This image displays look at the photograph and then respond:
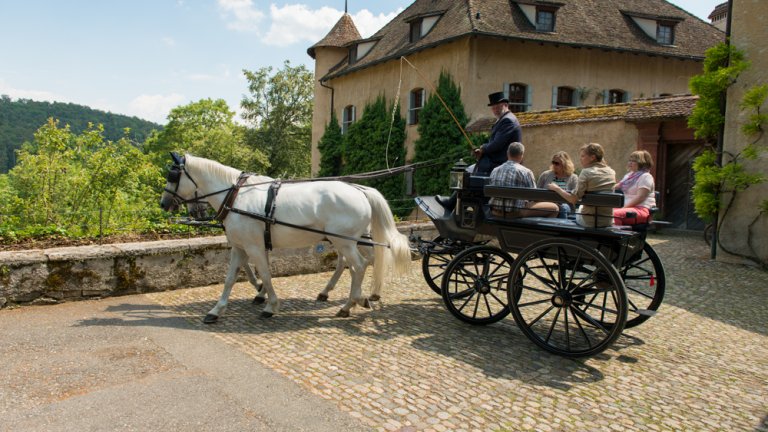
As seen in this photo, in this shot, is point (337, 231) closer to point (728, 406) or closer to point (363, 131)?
point (728, 406)

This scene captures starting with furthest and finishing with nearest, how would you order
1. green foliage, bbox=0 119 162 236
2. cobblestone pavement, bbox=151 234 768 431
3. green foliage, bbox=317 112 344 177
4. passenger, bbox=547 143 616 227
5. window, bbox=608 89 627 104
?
green foliage, bbox=317 112 344 177, window, bbox=608 89 627 104, green foliage, bbox=0 119 162 236, passenger, bbox=547 143 616 227, cobblestone pavement, bbox=151 234 768 431

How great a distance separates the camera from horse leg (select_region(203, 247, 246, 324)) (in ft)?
17.6

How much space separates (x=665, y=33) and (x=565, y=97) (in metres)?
5.55

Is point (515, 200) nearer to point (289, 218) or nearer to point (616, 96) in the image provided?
point (289, 218)

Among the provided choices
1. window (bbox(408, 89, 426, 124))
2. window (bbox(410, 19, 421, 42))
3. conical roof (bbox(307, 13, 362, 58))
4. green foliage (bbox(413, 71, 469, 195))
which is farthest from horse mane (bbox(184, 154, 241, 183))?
conical roof (bbox(307, 13, 362, 58))

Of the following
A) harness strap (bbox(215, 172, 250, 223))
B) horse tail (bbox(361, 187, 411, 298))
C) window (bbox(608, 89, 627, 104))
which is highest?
window (bbox(608, 89, 627, 104))

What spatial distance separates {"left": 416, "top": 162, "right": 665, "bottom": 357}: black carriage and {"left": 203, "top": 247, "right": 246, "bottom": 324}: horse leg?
2.10 m

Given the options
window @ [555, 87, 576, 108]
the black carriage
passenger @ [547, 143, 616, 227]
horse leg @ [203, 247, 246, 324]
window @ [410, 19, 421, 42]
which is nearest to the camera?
the black carriage

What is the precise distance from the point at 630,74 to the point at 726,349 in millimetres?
19109

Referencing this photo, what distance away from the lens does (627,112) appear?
14.1m

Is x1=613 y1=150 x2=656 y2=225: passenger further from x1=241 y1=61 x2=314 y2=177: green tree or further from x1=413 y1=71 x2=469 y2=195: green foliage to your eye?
x1=241 y1=61 x2=314 y2=177: green tree

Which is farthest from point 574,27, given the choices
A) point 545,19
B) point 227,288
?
point 227,288

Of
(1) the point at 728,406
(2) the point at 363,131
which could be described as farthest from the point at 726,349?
(2) the point at 363,131

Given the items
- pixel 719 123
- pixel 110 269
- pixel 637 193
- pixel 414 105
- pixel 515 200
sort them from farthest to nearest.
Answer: pixel 414 105 → pixel 719 123 → pixel 110 269 → pixel 637 193 → pixel 515 200
